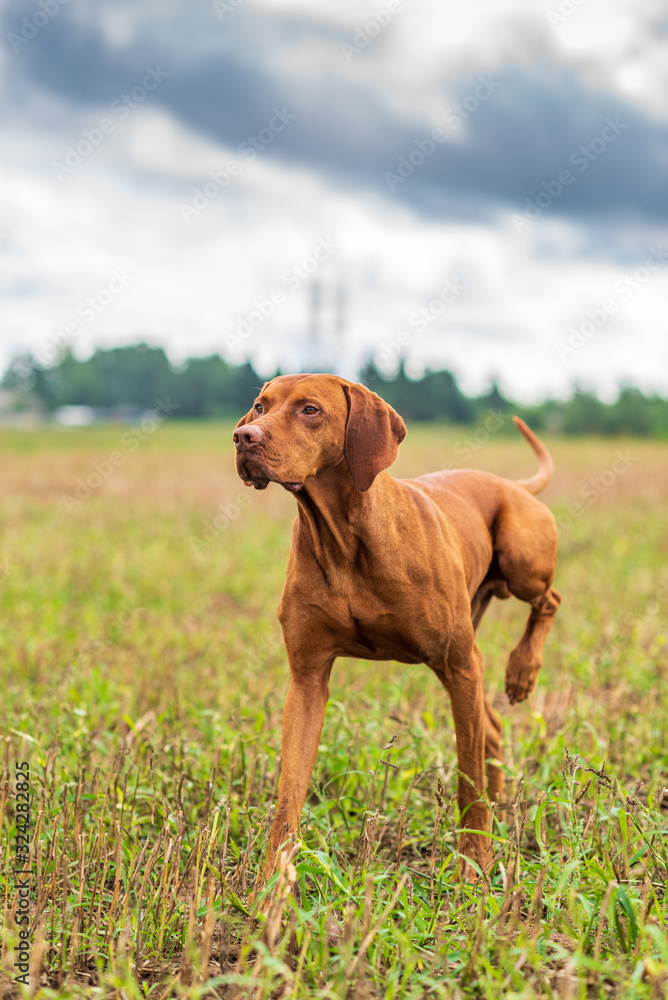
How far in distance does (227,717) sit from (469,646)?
1.89m

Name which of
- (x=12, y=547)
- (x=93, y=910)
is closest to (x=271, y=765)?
(x=93, y=910)

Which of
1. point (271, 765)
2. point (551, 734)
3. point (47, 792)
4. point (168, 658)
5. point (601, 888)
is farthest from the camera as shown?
point (168, 658)

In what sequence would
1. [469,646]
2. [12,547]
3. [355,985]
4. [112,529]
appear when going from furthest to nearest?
[112,529] → [12,547] → [469,646] → [355,985]

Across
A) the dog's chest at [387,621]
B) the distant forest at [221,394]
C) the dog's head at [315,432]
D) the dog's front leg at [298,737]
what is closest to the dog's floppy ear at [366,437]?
the dog's head at [315,432]

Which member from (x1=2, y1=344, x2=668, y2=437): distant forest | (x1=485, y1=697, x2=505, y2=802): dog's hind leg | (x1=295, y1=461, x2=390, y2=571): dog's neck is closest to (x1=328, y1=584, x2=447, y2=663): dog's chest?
(x1=295, y1=461, x2=390, y2=571): dog's neck

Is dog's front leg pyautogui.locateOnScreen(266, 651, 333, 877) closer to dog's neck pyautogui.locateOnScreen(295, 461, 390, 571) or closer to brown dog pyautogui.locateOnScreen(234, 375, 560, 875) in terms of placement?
brown dog pyautogui.locateOnScreen(234, 375, 560, 875)

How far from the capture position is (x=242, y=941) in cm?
266

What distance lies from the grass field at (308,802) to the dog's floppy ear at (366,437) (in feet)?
3.01

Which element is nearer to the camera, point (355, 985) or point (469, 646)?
point (355, 985)

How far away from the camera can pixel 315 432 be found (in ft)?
9.55

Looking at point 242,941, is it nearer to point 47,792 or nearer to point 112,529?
point 47,792

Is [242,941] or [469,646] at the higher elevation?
[469,646]

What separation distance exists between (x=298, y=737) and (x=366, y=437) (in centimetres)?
114

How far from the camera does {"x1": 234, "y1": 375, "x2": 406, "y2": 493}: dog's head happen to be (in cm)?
272
